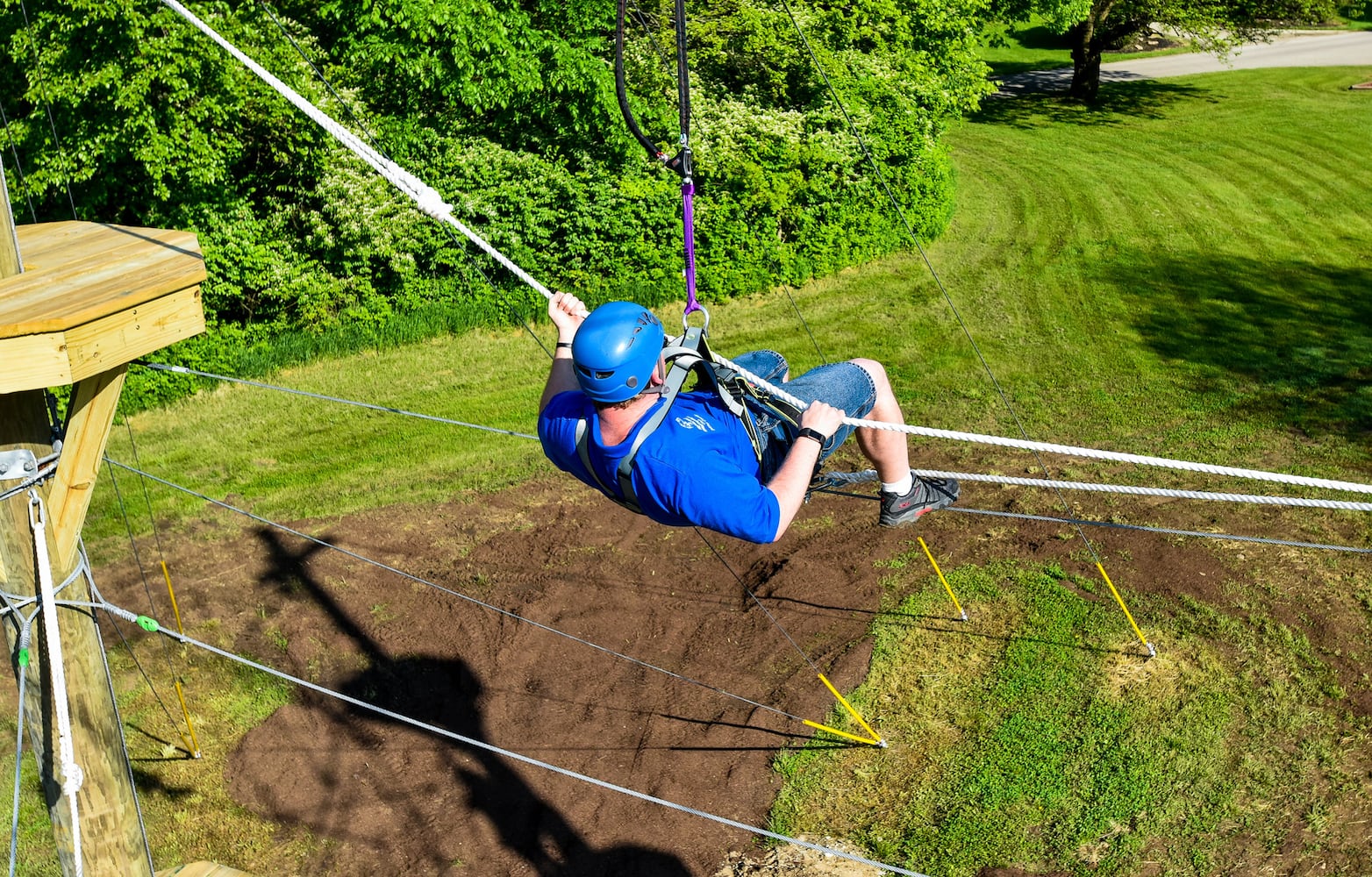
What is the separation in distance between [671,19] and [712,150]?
106 inches

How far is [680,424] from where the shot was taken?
462 cm

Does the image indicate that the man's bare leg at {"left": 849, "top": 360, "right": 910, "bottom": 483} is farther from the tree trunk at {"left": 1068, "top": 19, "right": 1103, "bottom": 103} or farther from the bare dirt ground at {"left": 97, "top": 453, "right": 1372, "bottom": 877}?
the tree trunk at {"left": 1068, "top": 19, "right": 1103, "bottom": 103}

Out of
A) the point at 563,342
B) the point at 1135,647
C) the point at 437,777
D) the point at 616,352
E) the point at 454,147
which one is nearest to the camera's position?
the point at 616,352

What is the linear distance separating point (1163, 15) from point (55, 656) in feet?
84.8

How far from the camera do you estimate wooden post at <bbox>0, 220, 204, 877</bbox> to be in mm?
4016

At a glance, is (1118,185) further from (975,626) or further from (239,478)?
(239,478)

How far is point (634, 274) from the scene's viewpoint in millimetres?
15859

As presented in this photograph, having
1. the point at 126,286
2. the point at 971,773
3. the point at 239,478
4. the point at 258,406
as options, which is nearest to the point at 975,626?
the point at 971,773

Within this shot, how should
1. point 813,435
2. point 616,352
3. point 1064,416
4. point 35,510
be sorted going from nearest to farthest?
point 616,352 → point 35,510 → point 813,435 → point 1064,416

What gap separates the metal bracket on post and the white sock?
403 cm

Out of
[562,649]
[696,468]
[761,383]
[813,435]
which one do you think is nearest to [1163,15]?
[562,649]

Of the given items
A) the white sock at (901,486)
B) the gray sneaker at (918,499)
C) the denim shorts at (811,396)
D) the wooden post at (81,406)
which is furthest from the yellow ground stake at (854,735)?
the wooden post at (81,406)

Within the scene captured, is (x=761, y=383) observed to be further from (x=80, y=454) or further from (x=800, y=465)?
(x=80, y=454)

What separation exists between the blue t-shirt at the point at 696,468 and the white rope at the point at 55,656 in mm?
2211
